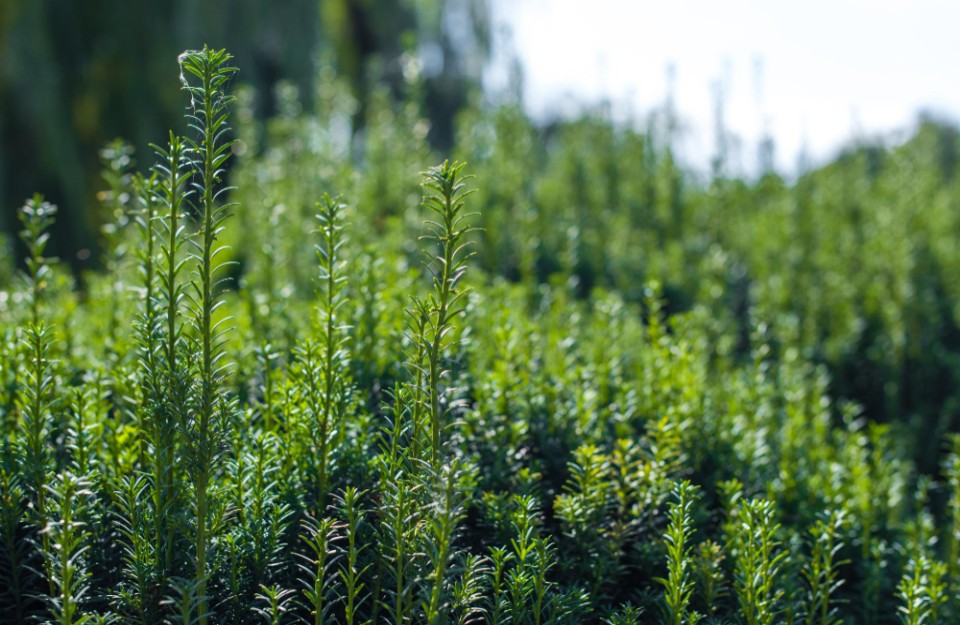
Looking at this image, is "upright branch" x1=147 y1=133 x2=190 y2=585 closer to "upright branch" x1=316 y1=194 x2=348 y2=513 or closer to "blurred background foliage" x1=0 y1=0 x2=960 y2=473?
"upright branch" x1=316 y1=194 x2=348 y2=513

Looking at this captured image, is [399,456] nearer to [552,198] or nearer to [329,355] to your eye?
[329,355]

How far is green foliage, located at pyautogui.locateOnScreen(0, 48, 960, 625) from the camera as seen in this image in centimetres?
177

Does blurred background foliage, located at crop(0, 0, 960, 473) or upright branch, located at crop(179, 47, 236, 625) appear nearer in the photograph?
upright branch, located at crop(179, 47, 236, 625)

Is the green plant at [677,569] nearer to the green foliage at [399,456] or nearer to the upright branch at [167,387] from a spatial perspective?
the green foliage at [399,456]

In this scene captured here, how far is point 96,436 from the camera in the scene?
2.16 metres

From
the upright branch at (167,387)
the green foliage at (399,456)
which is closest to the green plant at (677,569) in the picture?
the green foliage at (399,456)

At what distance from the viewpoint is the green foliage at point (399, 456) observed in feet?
5.81

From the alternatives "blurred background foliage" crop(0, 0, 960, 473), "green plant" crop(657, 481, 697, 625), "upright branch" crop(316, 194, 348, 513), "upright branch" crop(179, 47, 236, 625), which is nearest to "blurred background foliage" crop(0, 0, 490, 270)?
"blurred background foliage" crop(0, 0, 960, 473)

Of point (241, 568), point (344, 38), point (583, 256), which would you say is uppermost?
point (344, 38)

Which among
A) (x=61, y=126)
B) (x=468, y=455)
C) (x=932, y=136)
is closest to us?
(x=468, y=455)

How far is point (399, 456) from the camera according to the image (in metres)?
1.99

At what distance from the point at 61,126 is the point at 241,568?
6.34 metres

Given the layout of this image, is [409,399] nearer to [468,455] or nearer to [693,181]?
[468,455]

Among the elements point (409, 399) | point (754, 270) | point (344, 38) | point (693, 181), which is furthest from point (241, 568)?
point (344, 38)
